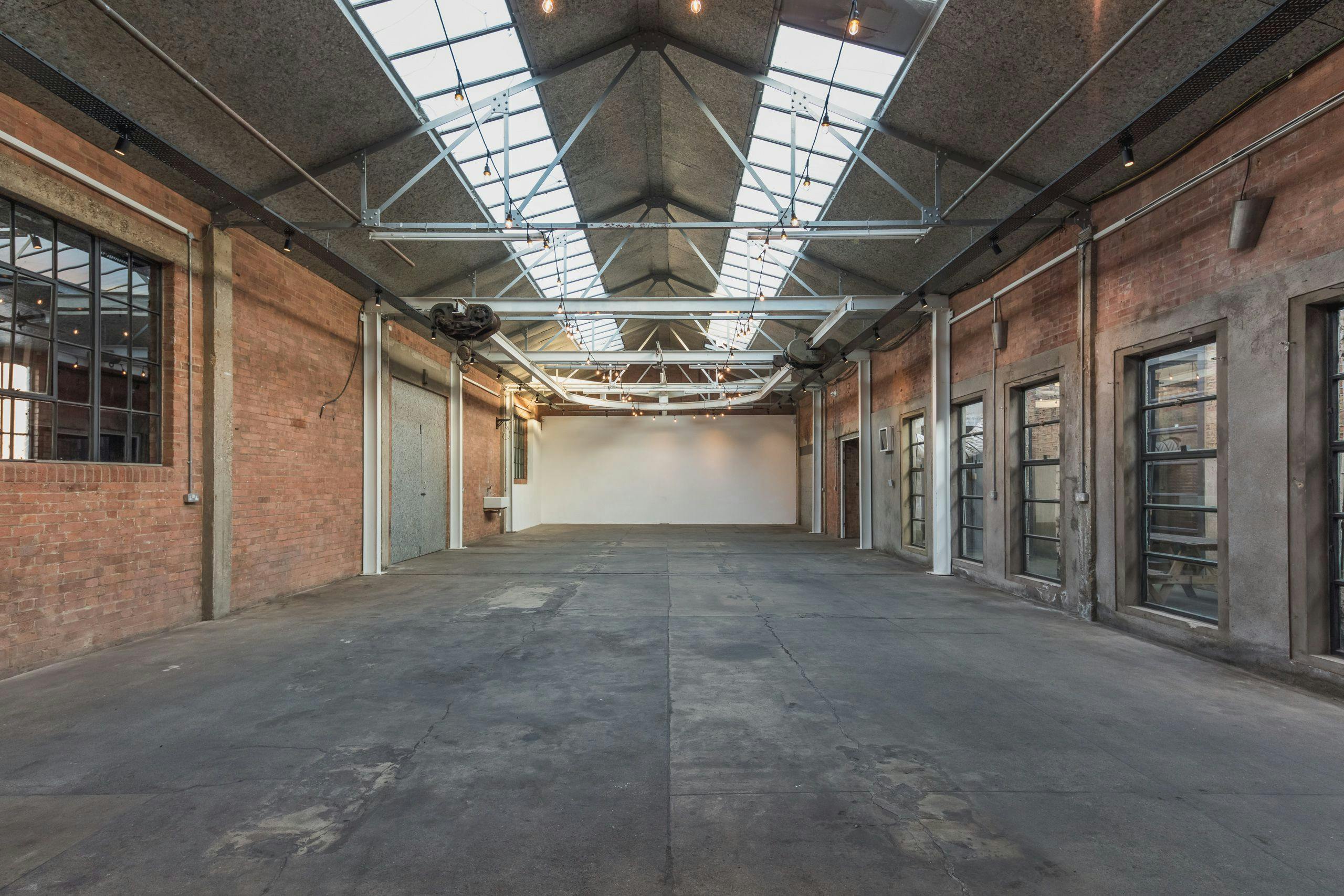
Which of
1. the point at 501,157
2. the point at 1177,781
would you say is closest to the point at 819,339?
the point at 501,157

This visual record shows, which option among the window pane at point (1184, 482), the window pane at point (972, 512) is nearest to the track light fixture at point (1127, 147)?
the window pane at point (1184, 482)

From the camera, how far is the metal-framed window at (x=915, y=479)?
37.2 feet

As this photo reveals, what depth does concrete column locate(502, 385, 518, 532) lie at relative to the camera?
17.8 m

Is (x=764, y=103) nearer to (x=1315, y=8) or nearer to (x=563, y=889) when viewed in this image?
Result: (x=1315, y=8)

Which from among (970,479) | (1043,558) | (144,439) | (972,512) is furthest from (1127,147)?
(144,439)

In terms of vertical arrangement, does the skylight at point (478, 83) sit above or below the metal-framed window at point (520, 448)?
above

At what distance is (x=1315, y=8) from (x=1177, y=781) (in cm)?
A: 402

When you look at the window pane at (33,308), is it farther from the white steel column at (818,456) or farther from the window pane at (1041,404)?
the white steel column at (818,456)

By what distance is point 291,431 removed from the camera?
25.8 ft

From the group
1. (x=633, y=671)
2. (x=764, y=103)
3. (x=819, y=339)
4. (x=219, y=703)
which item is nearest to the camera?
(x=219, y=703)

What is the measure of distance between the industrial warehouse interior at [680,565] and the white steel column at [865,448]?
296 centimetres

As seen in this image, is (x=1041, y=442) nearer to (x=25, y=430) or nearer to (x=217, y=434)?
(x=217, y=434)

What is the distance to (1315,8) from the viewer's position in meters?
3.39

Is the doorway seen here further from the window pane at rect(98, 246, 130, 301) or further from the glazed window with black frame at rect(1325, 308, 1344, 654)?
the window pane at rect(98, 246, 130, 301)
